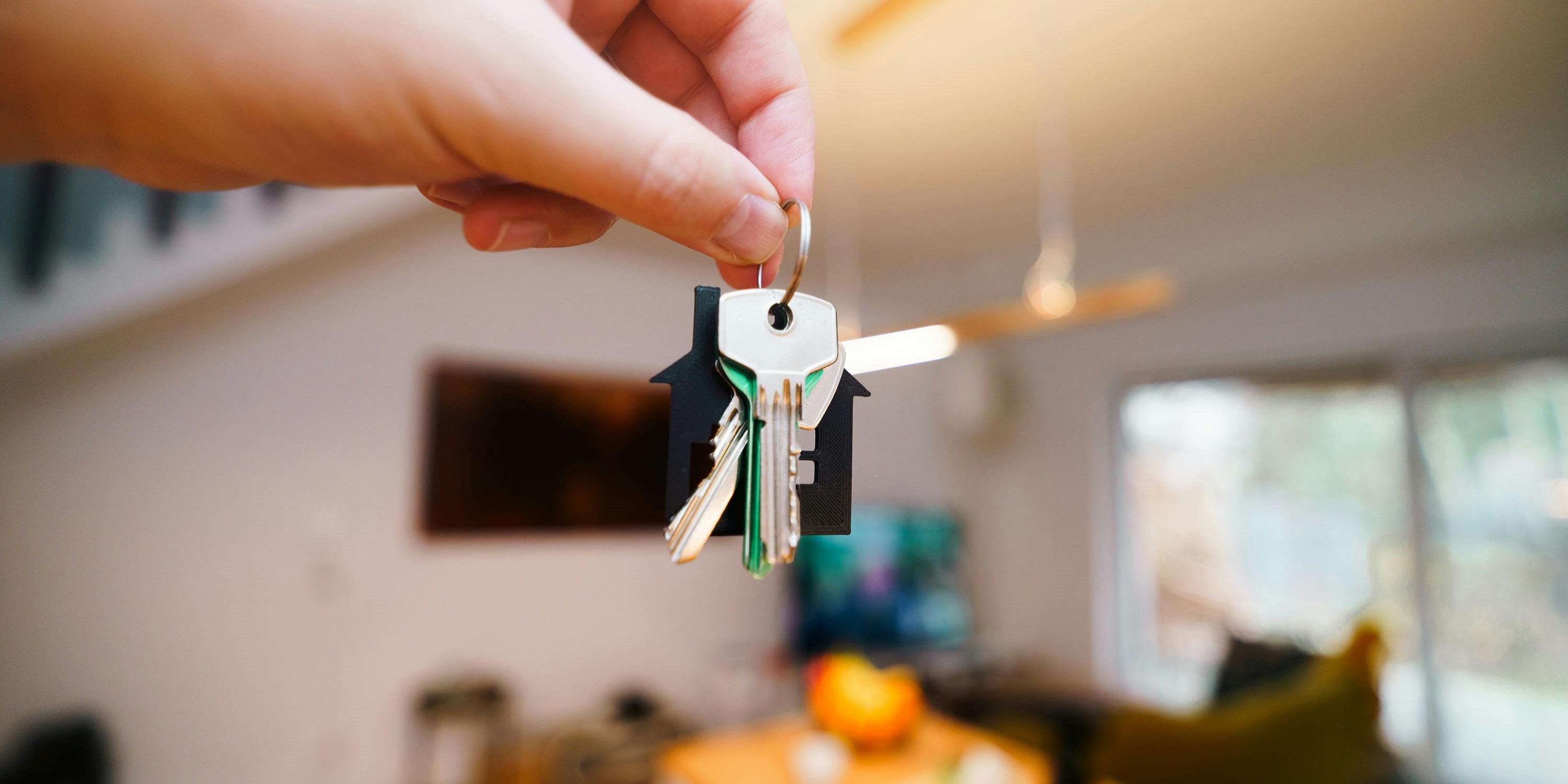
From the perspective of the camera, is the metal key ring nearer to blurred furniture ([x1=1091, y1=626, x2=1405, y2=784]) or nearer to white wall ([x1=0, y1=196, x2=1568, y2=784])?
white wall ([x1=0, y1=196, x2=1568, y2=784])

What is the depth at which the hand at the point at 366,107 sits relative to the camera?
198 millimetres

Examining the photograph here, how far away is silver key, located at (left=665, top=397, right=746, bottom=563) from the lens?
23cm

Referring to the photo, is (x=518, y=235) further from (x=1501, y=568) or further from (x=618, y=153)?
(x=1501, y=568)

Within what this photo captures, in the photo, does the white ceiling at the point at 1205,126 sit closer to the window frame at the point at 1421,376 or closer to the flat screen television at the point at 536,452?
the window frame at the point at 1421,376

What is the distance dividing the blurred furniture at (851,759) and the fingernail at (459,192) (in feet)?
6.86

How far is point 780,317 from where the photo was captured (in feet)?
0.81

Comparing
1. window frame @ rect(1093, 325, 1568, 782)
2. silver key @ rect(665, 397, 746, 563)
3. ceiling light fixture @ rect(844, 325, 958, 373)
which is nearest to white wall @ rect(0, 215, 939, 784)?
ceiling light fixture @ rect(844, 325, 958, 373)

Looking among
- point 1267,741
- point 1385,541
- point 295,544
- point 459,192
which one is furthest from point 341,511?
point 1385,541

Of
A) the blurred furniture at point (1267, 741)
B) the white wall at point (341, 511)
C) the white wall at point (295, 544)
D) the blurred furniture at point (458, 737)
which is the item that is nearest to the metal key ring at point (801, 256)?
the white wall at point (341, 511)

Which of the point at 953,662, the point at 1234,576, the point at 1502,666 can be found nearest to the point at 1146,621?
the point at 1234,576

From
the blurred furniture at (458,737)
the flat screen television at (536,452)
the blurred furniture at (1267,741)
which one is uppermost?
the flat screen television at (536,452)

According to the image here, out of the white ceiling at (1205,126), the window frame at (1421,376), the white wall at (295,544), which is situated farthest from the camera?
the window frame at (1421,376)

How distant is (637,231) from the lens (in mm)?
366

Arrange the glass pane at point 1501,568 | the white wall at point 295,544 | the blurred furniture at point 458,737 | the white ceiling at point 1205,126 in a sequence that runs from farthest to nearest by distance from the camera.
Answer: the blurred furniture at point 458,737
the glass pane at point 1501,568
the white wall at point 295,544
the white ceiling at point 1205,126
